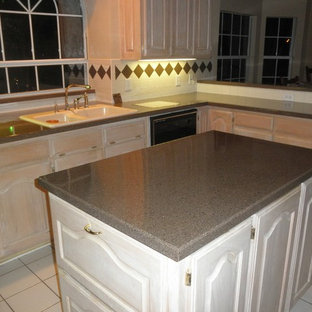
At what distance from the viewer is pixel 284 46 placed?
21.1ft

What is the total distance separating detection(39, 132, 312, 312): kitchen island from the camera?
98 cm

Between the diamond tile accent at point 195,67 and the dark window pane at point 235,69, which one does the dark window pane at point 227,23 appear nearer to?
the dark window pane at point 235,69

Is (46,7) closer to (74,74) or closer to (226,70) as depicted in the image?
(74,74)

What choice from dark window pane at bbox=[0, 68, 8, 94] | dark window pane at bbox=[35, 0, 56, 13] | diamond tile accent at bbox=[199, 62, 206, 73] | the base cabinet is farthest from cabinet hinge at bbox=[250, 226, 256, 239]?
diamond tile accent at bbox=[199, 62, 206, 73]

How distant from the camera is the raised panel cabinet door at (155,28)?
122 inches

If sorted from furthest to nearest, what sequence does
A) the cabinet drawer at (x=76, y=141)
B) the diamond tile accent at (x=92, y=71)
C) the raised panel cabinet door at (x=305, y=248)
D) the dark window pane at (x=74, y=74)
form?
the diamond tile accent at (x=92, y=71)
the dark window pane at (x=74, y=74)
the cabinet drawer at (x=76, y=141)
the raised panel cabinet door at (x=305, y=248)

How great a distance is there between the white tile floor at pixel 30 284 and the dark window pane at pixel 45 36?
69.8 inches

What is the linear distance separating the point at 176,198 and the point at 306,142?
2.10 meters

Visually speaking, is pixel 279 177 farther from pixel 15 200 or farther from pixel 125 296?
pixel 15 200

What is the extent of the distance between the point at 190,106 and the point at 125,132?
80 cm

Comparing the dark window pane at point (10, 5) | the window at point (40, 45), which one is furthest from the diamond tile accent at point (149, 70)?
the dark window pane at point (10, 5)

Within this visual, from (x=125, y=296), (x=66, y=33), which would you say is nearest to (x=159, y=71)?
(x=66, y=33)

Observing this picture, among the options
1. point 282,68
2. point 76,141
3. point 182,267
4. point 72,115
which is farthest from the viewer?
point 282,68

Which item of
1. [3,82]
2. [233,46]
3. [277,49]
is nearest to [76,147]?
[3,82]
